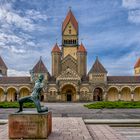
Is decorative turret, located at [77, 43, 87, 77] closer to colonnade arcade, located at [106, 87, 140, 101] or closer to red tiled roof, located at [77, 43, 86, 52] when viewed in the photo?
red tiled roof, located at [77, 43, 86, 52]

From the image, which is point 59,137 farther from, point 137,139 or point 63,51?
point 63,51

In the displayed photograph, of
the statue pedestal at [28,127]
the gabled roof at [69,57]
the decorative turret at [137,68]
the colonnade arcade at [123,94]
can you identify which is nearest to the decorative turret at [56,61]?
the gabled roof at [69,57]

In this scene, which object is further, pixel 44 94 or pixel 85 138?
pixel 44 94

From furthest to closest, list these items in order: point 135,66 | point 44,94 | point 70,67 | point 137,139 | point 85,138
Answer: point 135,66
point 70,67
point 44,94
point 137,139
point 85,138

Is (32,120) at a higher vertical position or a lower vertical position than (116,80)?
lower

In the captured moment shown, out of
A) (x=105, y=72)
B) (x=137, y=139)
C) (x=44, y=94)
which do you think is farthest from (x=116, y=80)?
(x=137, y=139)

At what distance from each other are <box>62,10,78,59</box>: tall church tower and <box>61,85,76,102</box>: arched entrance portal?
10323 millimetres

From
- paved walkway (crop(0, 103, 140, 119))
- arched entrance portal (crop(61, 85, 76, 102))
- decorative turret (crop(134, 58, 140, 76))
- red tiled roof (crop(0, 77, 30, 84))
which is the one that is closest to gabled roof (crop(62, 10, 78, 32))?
arched entrance portal (crop(61, 85, 76, 102))

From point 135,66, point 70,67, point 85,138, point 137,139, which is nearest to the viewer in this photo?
point 85,138

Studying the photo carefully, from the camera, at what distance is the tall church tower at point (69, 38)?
3189 inches

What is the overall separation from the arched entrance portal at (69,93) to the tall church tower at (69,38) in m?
10.3

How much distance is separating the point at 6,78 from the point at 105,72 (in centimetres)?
2603

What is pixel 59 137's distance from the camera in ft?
37.6

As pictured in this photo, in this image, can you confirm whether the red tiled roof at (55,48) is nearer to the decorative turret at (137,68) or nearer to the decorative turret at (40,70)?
the decorative turret at (40,70)
